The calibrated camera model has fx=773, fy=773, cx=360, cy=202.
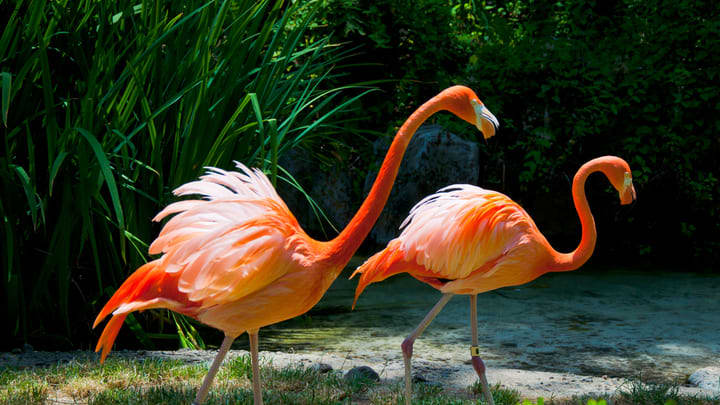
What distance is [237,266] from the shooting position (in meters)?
2.77

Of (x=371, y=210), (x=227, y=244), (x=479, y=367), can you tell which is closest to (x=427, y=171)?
(x=479, y=367)

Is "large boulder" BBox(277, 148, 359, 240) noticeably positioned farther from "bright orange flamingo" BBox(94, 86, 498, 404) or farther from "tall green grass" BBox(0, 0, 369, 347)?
"bright orange flamingo" BBox(94, 86, 498, 404)

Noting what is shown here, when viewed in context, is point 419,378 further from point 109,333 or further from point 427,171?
point 427,171

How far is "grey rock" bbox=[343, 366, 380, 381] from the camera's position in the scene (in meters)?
3.91

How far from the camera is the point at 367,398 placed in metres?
3.69

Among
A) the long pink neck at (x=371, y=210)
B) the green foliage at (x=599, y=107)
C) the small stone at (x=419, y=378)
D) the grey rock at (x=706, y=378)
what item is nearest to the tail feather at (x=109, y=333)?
the long pink neck at (x=371, y=210)

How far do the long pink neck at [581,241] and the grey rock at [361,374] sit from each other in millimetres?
1073

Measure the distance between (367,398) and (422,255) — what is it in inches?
29.3

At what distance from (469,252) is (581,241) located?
69cm

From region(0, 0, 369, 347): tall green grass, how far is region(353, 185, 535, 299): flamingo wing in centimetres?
96

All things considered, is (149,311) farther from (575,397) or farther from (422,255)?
→ (575,397)

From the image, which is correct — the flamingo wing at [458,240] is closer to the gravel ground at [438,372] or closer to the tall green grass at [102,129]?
the gravel ground at [438,372]

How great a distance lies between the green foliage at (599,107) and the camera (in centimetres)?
833

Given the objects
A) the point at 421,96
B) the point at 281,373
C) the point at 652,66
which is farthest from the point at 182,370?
the point at 652,66
